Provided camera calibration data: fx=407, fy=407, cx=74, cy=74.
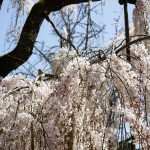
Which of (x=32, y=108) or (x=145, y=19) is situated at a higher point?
(x=145, y=19)

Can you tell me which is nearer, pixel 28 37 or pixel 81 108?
pixel 81 108

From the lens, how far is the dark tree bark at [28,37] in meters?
3.98

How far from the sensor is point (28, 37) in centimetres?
407

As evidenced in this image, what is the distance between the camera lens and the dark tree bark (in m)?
3.98

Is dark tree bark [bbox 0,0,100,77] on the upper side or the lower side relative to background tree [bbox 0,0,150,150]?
upper

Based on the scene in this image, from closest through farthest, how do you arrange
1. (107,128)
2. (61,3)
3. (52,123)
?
(52,123) < (107,128) < (61,3)

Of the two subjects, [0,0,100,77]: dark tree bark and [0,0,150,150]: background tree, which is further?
[0,0,100,77]: dark tree bark

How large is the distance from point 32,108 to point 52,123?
0.54 ft

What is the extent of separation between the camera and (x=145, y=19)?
4.53 meters

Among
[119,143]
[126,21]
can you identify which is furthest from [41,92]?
[126,21]

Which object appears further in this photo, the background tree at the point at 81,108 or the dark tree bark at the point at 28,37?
the dark tree bark at the point at 28,37

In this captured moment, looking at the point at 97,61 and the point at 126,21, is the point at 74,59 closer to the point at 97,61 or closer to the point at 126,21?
the point at 97,61

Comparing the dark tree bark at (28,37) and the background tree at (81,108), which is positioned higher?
the dark tree bark at (28,37)

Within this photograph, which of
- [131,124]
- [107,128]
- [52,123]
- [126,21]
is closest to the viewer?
[52,123]
